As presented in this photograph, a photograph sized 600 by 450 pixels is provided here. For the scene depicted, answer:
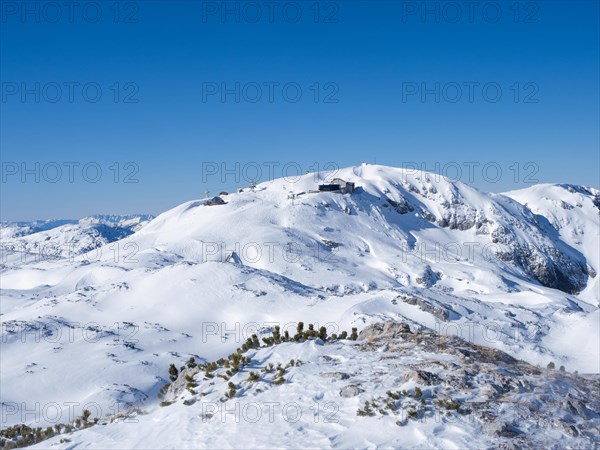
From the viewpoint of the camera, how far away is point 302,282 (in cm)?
7012

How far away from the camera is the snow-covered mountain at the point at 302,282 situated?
1207 inches

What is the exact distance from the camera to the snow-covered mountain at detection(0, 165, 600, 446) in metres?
30.7

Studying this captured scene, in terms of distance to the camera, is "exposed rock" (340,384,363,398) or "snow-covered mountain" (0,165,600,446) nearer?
"exposed rock" (340,384,363,398)

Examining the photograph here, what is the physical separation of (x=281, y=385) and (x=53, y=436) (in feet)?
25.6

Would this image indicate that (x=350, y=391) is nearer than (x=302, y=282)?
Yes

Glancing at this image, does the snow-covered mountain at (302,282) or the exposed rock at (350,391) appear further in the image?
the snow-covered mountain at (302,282)

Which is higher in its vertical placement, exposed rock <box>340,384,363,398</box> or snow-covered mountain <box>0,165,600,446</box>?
exposed rock <box>340,384,363,398</box>

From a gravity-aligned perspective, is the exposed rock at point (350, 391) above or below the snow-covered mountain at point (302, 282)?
above

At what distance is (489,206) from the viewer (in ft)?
428

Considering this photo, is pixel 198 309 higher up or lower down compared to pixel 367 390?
lower down

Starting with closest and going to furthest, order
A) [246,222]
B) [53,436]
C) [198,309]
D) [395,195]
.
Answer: [53,436]
[198,309]
[246,222]
[395,195]

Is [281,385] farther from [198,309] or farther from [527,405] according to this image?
[198,309]

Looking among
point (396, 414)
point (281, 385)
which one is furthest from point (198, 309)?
point (396, 414)

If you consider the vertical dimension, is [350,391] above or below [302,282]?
above
